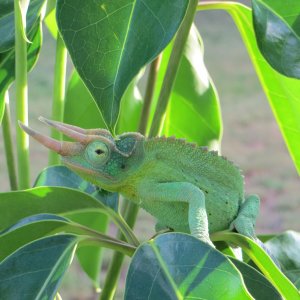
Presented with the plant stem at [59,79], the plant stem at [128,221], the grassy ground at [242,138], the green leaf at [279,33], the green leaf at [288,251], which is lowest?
the grassy ground at [242,138]

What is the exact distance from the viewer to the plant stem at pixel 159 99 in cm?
82

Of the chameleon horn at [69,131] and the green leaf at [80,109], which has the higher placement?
the chameleon horn at [69,131]

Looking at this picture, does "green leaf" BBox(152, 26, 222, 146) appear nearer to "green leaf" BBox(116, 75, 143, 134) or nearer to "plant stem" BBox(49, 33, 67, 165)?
"green leaf" BBox(116, 75, 143, 134)

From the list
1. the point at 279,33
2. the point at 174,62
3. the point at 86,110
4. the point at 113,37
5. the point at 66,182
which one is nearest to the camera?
the point at 113,37

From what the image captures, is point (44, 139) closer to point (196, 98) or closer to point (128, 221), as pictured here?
point (128, 221)

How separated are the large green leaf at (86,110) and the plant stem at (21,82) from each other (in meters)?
0.29

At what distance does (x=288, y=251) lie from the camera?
37.4 inches

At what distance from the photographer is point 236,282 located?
1.96 feet

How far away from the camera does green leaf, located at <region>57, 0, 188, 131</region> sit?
0.59m

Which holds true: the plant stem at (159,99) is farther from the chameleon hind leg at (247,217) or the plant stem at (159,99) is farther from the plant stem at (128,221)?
the chameleon hind leg at (247,217)

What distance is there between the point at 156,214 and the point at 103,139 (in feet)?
0.48

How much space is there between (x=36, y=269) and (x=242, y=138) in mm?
4531

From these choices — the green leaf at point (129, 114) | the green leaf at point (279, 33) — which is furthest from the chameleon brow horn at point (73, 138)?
the green leaf at point (129, 114)

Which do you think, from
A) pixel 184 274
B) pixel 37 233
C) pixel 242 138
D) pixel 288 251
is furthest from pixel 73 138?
pixel 242 138
